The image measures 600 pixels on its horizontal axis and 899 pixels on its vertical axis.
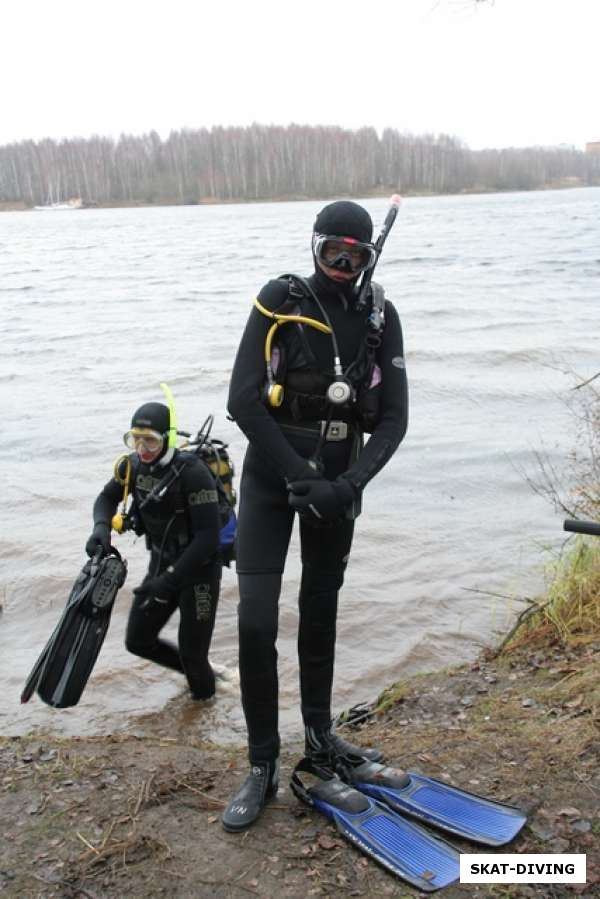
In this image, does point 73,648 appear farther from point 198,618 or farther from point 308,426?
point 308,426

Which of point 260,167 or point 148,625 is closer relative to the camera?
point 148,625

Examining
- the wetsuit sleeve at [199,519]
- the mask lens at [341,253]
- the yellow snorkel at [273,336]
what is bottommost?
the wetsuit sleeve at [199,519]

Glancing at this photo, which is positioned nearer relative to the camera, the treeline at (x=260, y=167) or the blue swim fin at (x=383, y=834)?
the blue swim fin at (x=383, y=834)

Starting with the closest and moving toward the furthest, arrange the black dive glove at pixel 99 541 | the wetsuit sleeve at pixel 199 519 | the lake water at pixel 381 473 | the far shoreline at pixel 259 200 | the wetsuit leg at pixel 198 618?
the black dive glove at pixel 99 541 < the wetsuit sleeve at pixel 199 519 < the wetsuit leg at pixel 198 618 < the lake water at pixel 381 473 < the far shoreline at pixel 259 200

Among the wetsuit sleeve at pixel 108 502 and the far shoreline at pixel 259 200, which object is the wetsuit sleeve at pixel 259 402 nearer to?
the wetsuit sleeve at pixel 108 502

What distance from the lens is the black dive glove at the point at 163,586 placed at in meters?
5.30

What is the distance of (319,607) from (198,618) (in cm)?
211

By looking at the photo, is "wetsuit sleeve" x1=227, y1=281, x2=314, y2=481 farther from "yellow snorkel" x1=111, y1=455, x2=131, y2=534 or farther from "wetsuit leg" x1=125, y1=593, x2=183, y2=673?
"wetsuit leg" x1=125, y1=593, x2=183, y2=673

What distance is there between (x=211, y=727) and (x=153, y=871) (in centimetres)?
258

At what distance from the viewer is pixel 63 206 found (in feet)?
346

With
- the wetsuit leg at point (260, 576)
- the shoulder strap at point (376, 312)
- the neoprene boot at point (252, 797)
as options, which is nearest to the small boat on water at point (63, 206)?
the shoulder strap at point (376, 312)

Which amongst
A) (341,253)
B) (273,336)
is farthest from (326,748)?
(341,253)

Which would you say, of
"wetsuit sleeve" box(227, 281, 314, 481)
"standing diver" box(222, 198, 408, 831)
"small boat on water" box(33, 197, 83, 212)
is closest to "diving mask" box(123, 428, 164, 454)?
"standing diver" box(222, 198, 408, 831)

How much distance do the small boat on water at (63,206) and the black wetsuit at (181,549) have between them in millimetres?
104332
